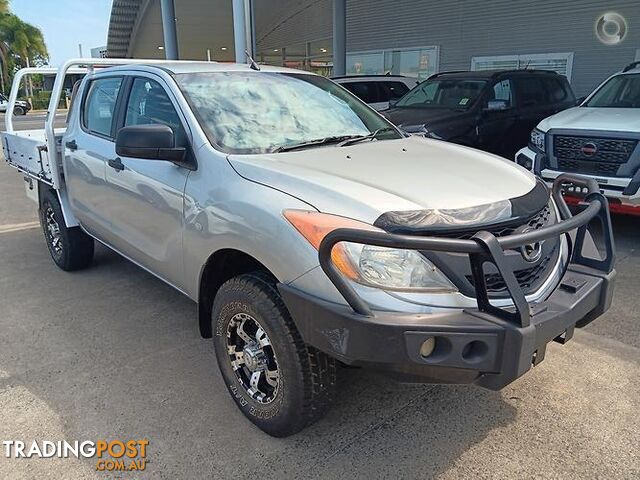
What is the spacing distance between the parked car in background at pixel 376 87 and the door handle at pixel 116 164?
769cm

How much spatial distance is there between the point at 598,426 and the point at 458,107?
250 inches

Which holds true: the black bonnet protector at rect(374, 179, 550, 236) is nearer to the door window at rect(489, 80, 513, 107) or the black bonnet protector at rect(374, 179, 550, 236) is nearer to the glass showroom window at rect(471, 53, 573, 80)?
the door window at rect(489, 80, 513, 107)

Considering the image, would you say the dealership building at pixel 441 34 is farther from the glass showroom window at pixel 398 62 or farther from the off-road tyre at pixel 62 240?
the off-road tyre at pixel 62 240

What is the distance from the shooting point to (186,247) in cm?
309

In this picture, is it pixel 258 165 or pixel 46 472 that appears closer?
pixel 46 472

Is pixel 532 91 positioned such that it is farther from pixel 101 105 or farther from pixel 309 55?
pixel 309 55

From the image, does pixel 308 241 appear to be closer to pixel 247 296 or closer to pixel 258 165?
pixel 247 296

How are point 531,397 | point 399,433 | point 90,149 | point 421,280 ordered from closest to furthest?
point 421,280 < point 399,433 < point 531,397 < point 90,149

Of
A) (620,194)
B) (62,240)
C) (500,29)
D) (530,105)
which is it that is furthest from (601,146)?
(500,29)

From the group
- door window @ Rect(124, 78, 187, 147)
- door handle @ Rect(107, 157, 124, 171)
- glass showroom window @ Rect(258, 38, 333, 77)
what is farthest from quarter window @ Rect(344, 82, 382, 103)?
glass showroom window @ Rect(258, 38, 333, 77)

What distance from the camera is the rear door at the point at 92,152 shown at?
409 centimetres

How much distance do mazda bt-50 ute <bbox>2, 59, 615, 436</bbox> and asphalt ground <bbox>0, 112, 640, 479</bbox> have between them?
0.27m

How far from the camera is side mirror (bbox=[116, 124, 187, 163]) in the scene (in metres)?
2.86

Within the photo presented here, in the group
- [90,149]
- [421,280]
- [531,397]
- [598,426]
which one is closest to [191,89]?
[90,149]
